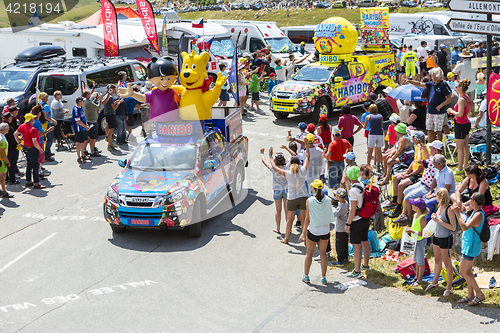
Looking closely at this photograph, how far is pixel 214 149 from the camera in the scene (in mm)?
10930

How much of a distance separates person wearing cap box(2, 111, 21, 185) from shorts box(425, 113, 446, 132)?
9.86 m

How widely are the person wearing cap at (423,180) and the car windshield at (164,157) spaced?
3985 millimetres

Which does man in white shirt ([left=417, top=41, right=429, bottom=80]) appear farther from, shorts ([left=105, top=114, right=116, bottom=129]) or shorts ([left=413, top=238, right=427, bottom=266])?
shorts ([left=413, top=238, right=427, bottom=266])

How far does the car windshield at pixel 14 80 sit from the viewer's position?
17.6 metres

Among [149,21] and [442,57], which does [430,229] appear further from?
[149,21]

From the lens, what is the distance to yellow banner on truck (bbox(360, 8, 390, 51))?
2114cm

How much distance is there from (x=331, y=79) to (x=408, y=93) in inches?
200

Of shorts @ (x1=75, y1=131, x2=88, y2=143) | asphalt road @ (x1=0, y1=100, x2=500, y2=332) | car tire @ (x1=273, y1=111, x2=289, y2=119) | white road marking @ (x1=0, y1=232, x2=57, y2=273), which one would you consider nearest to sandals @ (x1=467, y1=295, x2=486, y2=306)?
asphalt road @ (x1=0, y1=100, x2=500, y2=332)

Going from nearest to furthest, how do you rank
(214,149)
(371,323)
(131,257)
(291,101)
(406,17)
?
(371,323)
(131,257)
(214,149)
(291,101)
(406,17)

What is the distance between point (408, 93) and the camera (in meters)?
13.1

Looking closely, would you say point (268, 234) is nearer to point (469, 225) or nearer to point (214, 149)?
point (214, 149)

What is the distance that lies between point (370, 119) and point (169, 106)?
479cm

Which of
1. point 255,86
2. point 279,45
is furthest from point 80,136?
point 279,45

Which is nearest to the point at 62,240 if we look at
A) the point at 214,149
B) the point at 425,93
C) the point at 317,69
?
the point at 214,149
